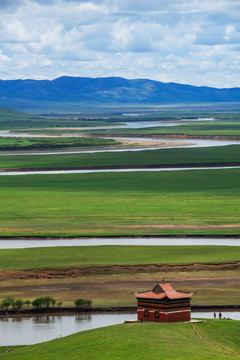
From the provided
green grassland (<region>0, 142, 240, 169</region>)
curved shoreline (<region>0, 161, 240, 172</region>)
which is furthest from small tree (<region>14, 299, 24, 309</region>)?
green grassland (<region>0, 142, 240, 169</region>)

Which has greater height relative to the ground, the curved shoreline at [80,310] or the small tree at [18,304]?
the small tree at [18,304]

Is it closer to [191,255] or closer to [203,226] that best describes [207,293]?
[191,255]

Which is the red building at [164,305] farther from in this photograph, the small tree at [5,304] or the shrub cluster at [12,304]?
the small tree at [5,304]

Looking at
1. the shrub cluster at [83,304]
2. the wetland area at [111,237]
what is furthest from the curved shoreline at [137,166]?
the shrub cluster at [83,304]

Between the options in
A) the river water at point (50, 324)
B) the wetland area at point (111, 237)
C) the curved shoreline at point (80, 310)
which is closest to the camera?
the river water at point (50, 324)

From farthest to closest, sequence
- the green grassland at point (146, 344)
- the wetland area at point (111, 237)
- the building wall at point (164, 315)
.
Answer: the wetland area at point (111, 237) → the building wall at point (164, 315) → the green grassland at point (146, 344)

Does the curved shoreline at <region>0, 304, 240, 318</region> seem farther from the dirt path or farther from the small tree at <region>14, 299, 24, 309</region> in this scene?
the dirt path

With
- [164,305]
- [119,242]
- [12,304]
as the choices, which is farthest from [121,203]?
→ [164,305]

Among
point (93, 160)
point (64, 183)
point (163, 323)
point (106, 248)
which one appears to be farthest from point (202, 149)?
point (163, 323)

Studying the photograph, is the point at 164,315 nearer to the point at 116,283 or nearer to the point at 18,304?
the point at 18,304
